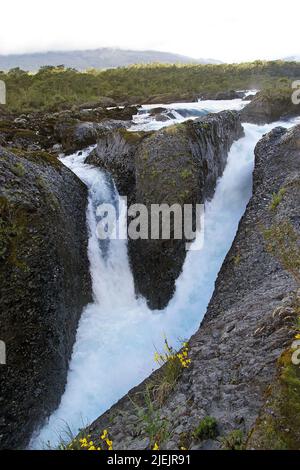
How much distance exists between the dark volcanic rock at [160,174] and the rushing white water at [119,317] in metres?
0.43

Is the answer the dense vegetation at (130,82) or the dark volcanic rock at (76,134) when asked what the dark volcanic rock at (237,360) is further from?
the dense vegetation at (130,82)

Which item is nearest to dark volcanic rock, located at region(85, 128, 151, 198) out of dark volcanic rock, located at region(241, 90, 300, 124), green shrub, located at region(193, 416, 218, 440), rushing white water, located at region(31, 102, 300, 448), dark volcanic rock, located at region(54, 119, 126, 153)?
rushing white water, located at region(31, 102, 300, 448)

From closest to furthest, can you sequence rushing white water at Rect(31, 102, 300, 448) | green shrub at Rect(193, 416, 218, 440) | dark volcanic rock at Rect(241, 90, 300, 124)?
green shrub at Rect(193, 416, 218, 440) < rushing white water at Rect(31, 102, 300, 448) < dark volcanic rock at Rect(241, 90, 300, 124)

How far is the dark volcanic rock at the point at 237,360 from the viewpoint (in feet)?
21.8

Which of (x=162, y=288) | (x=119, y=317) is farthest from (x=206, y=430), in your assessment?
(x=162, y=288)

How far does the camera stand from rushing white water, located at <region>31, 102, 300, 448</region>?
35.4 ft

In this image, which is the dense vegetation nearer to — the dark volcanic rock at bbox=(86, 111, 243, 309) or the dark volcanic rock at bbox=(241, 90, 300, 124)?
the dark volcanic rock at bbox=(241, 90, 300, 124)

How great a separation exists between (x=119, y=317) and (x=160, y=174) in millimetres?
5490

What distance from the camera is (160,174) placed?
15.4 metres

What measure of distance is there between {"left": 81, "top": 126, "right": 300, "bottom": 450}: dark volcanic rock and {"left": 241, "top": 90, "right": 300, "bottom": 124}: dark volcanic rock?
2440 cm

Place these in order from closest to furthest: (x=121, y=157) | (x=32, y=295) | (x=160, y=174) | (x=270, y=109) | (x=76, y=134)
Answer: (x=32, y=295) → (x=160, y=174) → (x=121, y=157) → (x=76, y=134) → (x=270, y=109)

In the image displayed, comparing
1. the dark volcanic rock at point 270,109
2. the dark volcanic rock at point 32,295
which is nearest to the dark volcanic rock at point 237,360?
the dark volcanic rock at point 32,295

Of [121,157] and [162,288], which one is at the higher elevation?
[121,157]

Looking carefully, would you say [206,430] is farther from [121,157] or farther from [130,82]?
[130,82]
